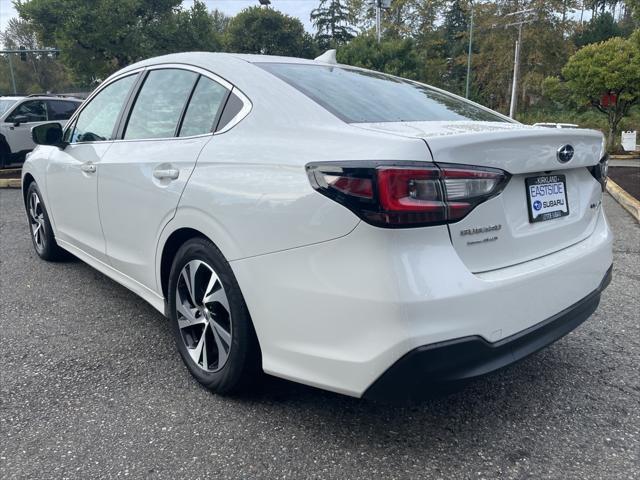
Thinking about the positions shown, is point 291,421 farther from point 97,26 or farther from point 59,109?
point 97,26

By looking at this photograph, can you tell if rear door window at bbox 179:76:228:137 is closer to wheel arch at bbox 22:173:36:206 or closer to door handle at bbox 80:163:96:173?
door handle at bbox 80:163:96:173

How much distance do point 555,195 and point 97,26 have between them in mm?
27770

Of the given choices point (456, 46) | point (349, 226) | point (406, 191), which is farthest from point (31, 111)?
point (456, 46)

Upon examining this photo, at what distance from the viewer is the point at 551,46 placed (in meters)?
34.2

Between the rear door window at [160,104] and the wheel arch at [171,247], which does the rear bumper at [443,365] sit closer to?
the wheel arch at [171,247]

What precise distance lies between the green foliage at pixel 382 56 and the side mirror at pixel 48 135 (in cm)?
2396

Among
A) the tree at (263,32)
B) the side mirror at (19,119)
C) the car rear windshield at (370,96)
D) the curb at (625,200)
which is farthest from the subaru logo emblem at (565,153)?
the tree at (263,32)

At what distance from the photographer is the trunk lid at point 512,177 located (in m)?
1.83

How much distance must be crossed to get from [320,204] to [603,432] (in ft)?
5.05

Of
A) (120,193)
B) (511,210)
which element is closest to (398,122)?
(511,210)

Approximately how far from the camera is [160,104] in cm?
295

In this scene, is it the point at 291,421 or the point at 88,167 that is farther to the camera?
the point at 88,167

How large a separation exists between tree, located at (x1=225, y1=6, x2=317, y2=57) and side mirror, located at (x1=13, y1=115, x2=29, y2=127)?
3563 cm

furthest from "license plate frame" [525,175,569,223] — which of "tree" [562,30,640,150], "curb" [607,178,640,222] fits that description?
"tree" [562,30,640,150]
